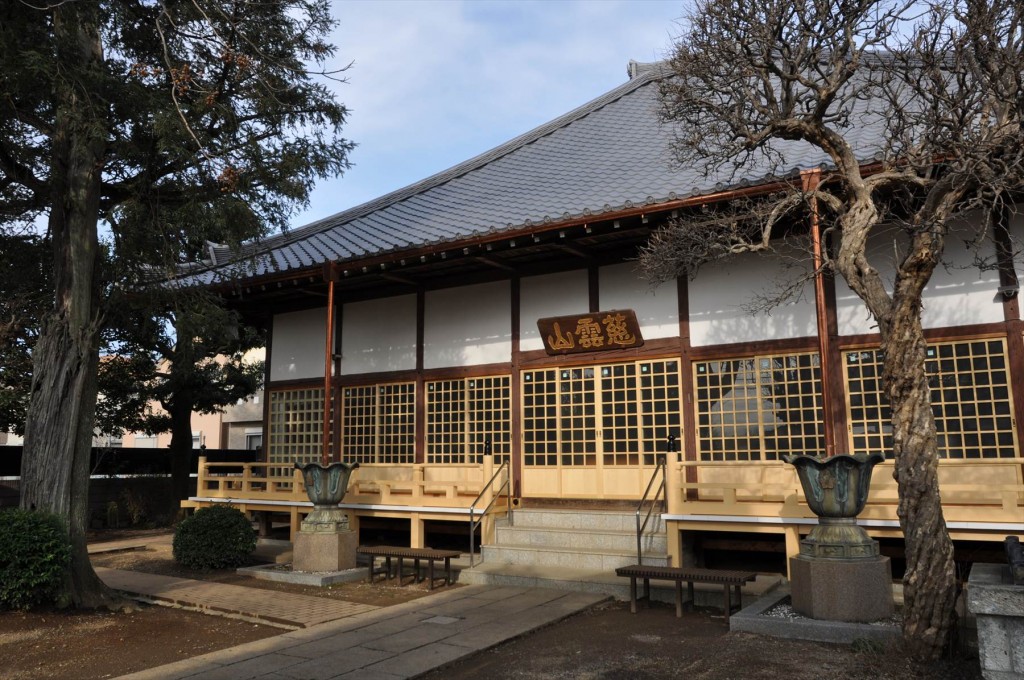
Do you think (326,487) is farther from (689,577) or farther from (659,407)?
(689,577)

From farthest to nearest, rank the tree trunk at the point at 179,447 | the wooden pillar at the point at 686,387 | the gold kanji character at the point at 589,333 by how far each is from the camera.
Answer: the tree trunk at the point at 179,447
the gold kanji character at the point at 589,333
the wooden pillar at the point at 686,387

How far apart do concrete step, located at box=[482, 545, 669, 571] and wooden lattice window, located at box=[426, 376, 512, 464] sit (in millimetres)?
2135

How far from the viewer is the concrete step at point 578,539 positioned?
962cm

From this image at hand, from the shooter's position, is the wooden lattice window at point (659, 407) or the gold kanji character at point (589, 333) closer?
the wooden lattice window at point (659, 407)

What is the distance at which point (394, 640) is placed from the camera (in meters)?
6.90

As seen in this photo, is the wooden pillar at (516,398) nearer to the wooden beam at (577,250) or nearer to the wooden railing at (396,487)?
the wooden railing at (396,487)

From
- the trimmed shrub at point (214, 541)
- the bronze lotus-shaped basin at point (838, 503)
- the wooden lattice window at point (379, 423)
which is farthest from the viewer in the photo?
the wooden lattice window at point (379, 423)

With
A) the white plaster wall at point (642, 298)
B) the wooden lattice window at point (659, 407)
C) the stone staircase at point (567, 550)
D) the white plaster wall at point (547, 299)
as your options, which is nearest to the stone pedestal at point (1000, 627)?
the stone staircase at point (567, 550)

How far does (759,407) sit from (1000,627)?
5.59 m

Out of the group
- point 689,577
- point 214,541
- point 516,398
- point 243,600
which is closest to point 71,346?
point 243,600

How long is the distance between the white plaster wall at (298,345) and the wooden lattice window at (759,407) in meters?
7.25

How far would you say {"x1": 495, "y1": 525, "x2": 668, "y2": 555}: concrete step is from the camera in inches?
379

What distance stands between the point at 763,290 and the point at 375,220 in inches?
316

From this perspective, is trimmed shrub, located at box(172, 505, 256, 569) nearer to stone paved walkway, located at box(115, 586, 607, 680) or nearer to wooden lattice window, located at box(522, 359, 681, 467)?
stone paved walkway, located at box(115, 586, 607, 680)
